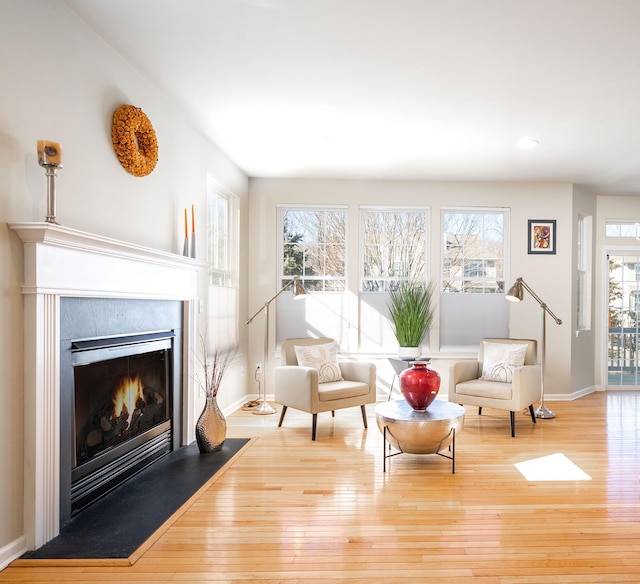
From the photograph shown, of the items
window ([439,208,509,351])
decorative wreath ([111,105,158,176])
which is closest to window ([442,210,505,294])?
window ([439,208,509,351])

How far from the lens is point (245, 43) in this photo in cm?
290

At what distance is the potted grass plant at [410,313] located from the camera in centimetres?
572

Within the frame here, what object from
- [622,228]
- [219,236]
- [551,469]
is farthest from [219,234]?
[622,228]

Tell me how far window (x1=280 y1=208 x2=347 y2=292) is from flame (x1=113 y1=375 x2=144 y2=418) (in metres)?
2.93

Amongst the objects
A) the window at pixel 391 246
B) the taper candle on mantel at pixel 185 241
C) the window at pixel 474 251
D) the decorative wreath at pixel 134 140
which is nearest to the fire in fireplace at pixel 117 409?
the taper candle on mantel at pixel 185 241

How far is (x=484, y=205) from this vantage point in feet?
20.1

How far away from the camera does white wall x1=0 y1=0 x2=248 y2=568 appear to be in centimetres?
220

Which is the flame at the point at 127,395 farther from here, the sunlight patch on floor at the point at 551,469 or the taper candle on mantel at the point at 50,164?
the sunlight patch on floor at the point at 551,469

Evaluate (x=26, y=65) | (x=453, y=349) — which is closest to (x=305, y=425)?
(x=453, y=349)

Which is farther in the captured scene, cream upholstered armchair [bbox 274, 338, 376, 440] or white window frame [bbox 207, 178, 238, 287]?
white window frame [bbox 207, 178, 238, 287]

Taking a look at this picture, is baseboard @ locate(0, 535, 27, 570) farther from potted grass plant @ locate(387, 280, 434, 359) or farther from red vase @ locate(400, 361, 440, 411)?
potted grass plant @ locate(387, 280, 434, 359)

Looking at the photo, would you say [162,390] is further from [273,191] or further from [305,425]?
[273,191]

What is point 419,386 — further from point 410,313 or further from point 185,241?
point 410,313

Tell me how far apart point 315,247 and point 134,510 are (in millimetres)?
3911
